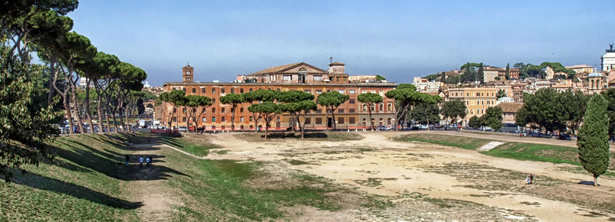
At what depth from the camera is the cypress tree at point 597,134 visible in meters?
40.7

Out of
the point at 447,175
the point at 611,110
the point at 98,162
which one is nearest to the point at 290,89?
the point at 611,110

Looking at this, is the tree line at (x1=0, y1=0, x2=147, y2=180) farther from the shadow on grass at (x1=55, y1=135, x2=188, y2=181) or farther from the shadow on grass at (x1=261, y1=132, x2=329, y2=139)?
the shadow on grass at (x1=261, y1=132, x2=329, y2=139)

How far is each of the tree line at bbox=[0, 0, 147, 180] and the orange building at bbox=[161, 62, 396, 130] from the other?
772 inches

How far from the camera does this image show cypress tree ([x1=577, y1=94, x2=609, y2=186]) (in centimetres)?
4069

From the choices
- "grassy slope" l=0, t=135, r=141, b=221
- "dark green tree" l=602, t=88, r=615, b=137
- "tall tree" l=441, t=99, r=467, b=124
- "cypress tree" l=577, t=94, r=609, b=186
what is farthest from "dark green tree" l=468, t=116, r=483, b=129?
"grassy slope" l=0, t=135, r=141, b=221

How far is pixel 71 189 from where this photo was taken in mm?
27172

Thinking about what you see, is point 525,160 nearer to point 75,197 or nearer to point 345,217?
point 345,217

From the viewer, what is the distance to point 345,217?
1206 inches

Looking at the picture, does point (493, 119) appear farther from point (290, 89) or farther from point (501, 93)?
point (501, 93)

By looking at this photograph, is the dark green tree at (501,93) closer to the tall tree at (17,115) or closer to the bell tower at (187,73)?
the bell tower at (187,73)

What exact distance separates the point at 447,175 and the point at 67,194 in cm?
3333

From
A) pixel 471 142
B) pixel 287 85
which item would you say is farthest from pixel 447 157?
pixel 287 85

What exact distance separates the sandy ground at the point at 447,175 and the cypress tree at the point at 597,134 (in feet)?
6.33

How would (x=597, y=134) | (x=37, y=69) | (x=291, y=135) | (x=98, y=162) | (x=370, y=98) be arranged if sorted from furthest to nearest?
(x=370, y=98), (x=291, y=135), (x=98, y=162), (x=597, y=134), (x=37, y=69)
